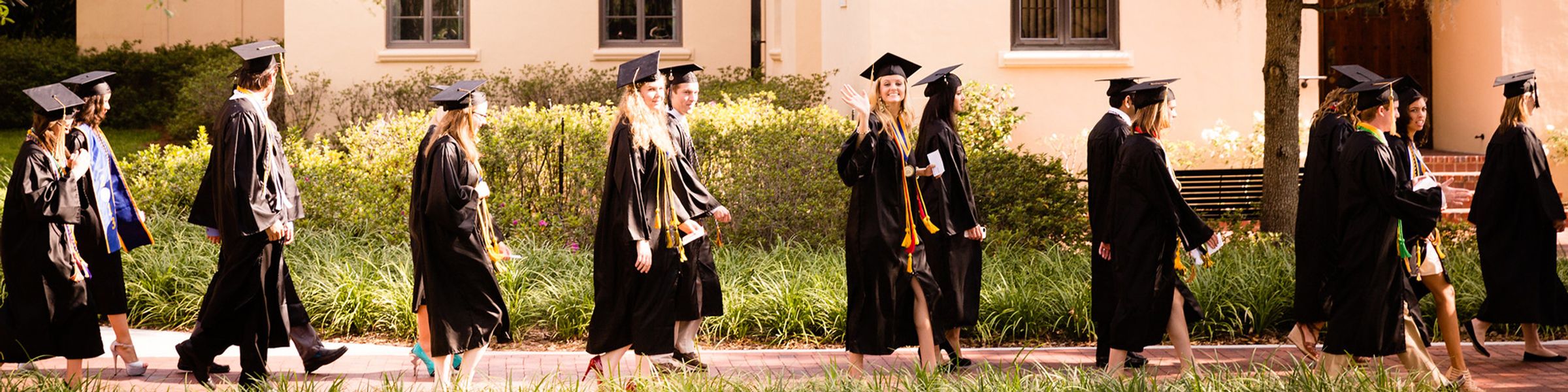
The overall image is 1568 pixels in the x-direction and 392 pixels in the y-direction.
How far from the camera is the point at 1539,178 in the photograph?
7.68 meters

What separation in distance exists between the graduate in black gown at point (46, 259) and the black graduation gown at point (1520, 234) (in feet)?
23.2

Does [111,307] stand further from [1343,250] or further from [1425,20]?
[1425,20]

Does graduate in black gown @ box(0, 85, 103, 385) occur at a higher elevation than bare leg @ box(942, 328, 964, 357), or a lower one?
higher

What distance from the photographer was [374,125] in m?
11.5

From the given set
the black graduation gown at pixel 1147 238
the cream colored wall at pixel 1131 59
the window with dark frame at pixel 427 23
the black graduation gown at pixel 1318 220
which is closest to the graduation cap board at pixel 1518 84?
the black graduation gown at pixel 1318 220

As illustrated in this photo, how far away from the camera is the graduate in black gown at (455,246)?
6637 mm

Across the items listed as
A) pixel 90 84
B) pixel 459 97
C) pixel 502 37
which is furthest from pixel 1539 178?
pixel 502 37

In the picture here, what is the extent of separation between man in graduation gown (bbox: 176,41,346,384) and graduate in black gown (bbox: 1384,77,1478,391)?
510 centimetres

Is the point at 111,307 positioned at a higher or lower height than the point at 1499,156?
lower

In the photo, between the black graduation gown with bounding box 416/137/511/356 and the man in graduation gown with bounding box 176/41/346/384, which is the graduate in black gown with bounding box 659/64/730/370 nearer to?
the black graduation gown with bounding box 416/137/511/356

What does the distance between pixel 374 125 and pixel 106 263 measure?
4.12 meters

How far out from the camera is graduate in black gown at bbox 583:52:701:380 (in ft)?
21.8

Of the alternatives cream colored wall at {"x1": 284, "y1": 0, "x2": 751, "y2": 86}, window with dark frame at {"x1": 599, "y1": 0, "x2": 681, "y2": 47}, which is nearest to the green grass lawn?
cream colored wall at {"x1": 284, "y1": 0, "x2": 751, "y2": 86}

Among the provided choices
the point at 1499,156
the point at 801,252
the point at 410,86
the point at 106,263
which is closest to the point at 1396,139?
the point at 1499,156
